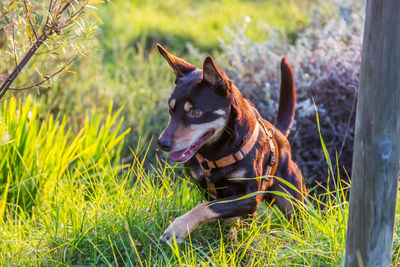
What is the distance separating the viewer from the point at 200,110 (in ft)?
8.83

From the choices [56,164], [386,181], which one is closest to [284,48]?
[56,164]

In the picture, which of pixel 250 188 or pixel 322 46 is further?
pixel 322 46

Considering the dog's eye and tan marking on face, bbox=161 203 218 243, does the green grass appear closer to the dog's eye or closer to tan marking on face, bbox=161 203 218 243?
the dog's eye

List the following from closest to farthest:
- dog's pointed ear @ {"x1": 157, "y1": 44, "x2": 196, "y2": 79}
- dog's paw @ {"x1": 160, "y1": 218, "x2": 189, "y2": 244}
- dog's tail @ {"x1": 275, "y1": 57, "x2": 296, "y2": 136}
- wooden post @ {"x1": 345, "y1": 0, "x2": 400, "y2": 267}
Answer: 1. wooden post @ {"x1": 345, "y1": 0, "x2": 400, "y2": 267}
2. dog's paw @ {"x1": 160, "y1": 218, "x2": 189, "y2": 244}
3. dog's pointed ear @ {"x1": 157, "y1": 44, "x2": 196, "y2": 79}
4. dog's tail @ {"x1": 275, "y1": 57, "x2": 296, "y2": 136}

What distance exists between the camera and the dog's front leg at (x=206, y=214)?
8.13 feet

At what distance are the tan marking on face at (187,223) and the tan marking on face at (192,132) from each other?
321mm

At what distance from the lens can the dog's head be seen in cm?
264

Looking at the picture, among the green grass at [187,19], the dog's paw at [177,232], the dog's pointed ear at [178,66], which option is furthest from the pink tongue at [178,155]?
the green grass at [187,19]

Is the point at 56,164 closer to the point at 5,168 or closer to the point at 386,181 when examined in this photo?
the point at 5,168

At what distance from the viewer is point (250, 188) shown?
2.74 m

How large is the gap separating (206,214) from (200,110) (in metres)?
0.53

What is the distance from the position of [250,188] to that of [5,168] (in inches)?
68.1

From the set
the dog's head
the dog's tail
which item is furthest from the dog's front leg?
the dog's tail

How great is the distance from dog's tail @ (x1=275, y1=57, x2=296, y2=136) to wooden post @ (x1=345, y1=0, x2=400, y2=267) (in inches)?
53.2
